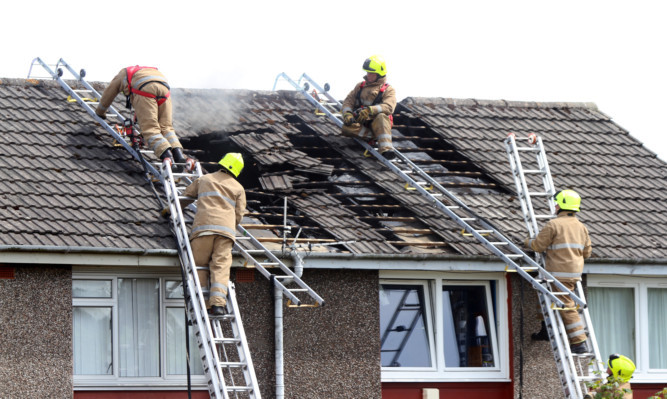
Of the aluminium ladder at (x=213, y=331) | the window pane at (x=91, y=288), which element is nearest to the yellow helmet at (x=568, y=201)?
the aluminium ladder at (x=213, y=331)

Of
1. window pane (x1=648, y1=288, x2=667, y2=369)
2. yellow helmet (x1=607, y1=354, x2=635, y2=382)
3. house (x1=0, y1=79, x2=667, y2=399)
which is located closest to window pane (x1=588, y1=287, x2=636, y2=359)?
house (x1=0, y1=79, x2=667, y2=399)

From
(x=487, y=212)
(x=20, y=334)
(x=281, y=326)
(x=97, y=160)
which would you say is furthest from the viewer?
(x=487, y=212)

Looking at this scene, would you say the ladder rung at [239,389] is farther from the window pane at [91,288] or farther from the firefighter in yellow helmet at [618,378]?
the firefighter in yellow helmet at [618,378]

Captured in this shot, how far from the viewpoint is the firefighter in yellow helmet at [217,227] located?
451 inches

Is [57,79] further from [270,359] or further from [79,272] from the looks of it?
[270,359]

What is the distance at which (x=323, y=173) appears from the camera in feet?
47.3

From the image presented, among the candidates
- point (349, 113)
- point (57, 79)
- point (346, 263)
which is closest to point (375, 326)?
point (346, 263)

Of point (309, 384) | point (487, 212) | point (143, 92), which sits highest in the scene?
point (143, 92)

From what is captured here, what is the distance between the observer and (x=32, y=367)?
1112cm

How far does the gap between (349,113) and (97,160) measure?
3399mm

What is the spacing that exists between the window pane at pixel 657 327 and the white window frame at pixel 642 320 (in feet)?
0.32

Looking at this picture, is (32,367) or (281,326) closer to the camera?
(32,367)

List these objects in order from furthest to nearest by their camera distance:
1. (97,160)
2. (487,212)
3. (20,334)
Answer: (487,212)
(97,160)
(20,334)

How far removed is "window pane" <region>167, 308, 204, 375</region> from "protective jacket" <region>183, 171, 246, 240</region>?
1065 mm
